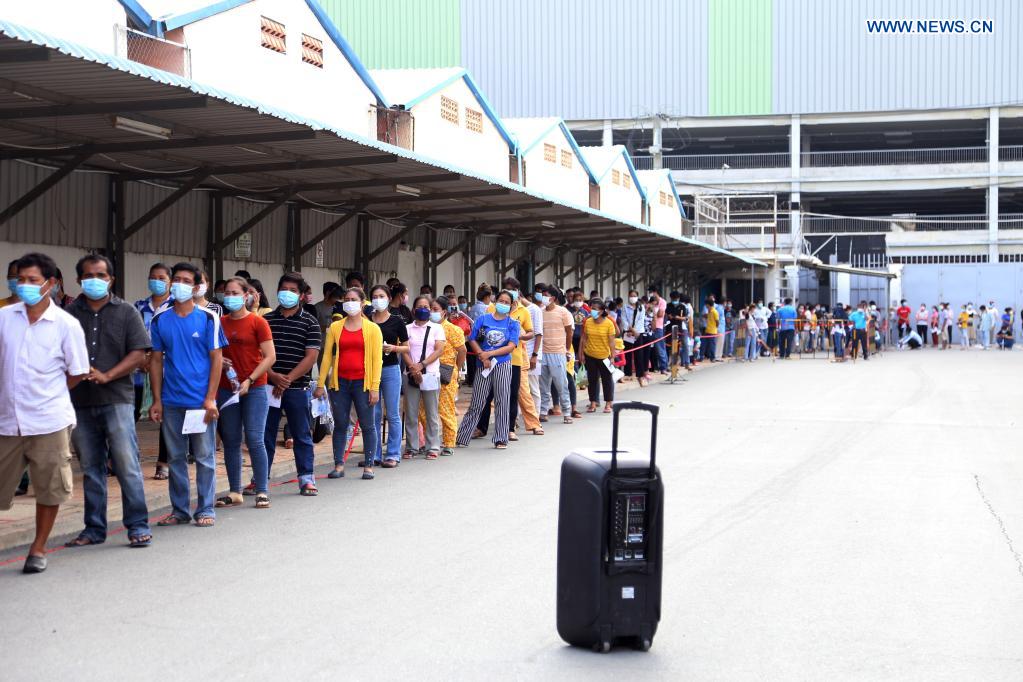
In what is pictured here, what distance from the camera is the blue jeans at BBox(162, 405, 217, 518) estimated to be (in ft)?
27.7

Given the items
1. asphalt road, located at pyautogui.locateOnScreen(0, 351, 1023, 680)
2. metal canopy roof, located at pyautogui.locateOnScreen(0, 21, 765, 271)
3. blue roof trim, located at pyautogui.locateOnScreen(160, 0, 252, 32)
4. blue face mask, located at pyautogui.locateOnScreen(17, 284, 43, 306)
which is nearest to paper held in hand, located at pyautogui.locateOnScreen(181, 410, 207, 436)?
asphalt road, located at pyautogui.locateOnScreen(0, 351, 1023, 680)

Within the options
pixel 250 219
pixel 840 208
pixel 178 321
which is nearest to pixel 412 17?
pixel 840 208

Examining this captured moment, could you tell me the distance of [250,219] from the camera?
17703 mm

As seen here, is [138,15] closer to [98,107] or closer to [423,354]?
[98,107]

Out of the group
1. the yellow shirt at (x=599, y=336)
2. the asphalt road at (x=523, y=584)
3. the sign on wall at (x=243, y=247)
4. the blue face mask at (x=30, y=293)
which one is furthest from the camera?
the sign on wall at (x=243, y=247)

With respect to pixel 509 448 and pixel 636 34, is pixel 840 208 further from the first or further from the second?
pixel 509 448

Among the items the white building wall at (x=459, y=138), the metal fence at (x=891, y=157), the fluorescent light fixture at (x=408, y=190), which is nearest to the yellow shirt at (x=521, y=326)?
the fluorescent light fixture at (x=408, y=190)

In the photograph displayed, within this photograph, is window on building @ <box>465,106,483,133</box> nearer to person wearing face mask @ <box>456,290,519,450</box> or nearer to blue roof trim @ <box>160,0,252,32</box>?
blue roof trim @ <box>160,0,252,32</box>

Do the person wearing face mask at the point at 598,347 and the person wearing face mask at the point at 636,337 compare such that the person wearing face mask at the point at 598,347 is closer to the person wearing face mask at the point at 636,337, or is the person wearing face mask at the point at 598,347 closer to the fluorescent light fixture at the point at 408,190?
the fluorescent light fixture at the point at 408,190

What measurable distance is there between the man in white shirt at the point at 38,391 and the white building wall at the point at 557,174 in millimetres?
29038

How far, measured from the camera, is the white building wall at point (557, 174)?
36.3 m

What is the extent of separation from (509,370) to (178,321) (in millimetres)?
5741

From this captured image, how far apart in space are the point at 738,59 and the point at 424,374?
172 ft

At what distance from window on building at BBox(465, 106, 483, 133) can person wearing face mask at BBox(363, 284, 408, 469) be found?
815 inches
